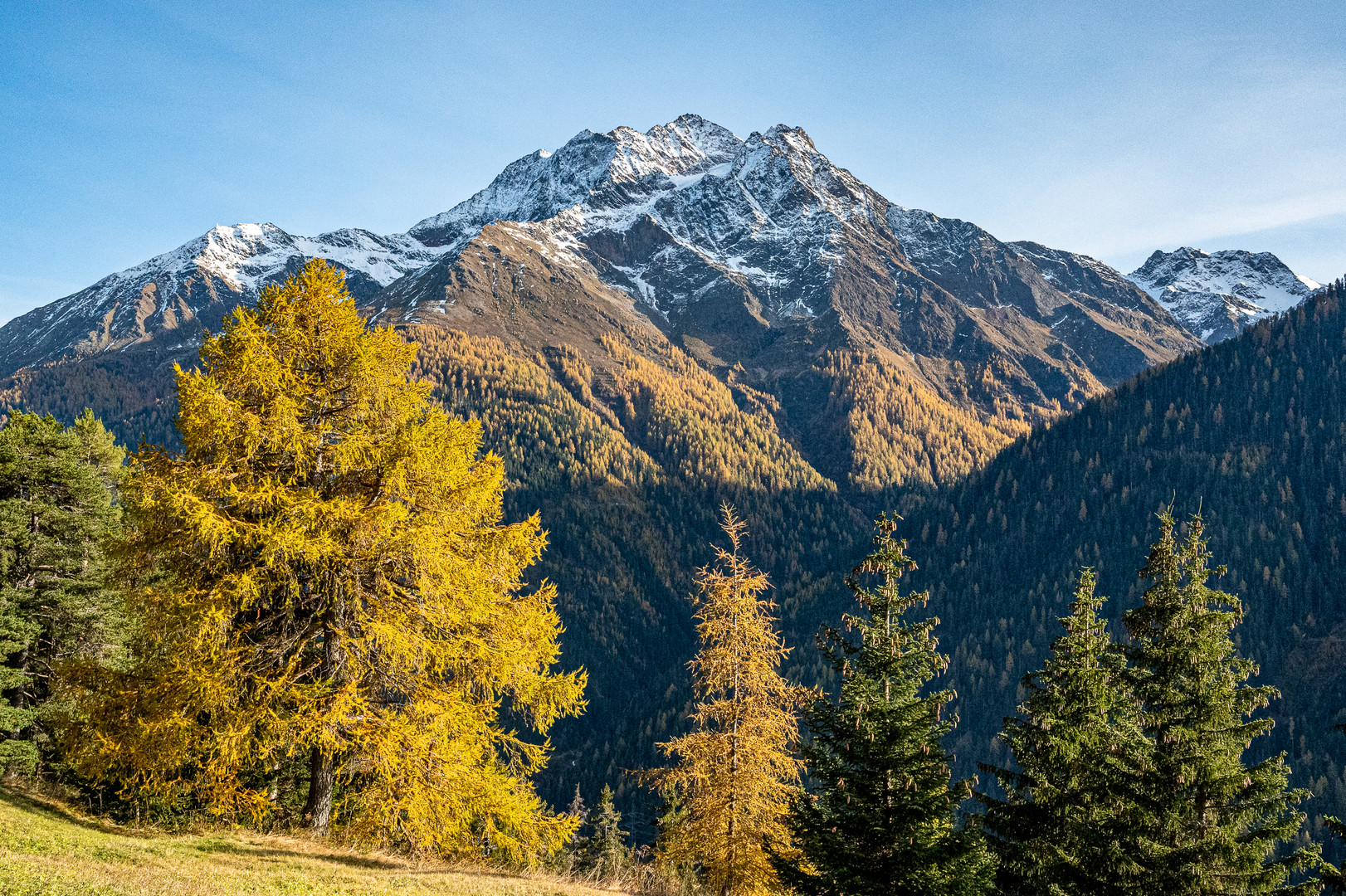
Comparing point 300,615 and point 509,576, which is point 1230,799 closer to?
point 509,576

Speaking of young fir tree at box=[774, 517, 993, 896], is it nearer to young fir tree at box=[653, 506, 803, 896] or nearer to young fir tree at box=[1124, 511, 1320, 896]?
young fir tree at box=[653, 506, 803, 896]

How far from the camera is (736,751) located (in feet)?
74.1

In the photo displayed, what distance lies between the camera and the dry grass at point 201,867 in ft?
36.1

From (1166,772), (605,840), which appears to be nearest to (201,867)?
(1166,772)

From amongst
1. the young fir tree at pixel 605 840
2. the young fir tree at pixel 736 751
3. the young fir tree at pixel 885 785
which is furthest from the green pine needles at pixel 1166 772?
the young fir tree at pixel 605 840

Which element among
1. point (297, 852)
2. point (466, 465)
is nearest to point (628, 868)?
point (297, 852)

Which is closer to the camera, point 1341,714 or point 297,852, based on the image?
point 297,852

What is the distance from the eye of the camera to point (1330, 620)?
646 feet

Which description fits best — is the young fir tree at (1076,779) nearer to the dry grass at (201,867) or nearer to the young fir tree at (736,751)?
the young fir tree at (736,751)

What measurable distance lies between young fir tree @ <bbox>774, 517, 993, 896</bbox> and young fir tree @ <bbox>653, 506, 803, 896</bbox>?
3347mm

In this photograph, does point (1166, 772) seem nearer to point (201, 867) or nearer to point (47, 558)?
point (201, 867)

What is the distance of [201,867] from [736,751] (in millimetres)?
14039

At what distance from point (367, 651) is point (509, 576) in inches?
126

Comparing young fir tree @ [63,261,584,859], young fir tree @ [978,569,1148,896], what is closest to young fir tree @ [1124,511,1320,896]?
young fir tree @ [978,569,1148,896]
